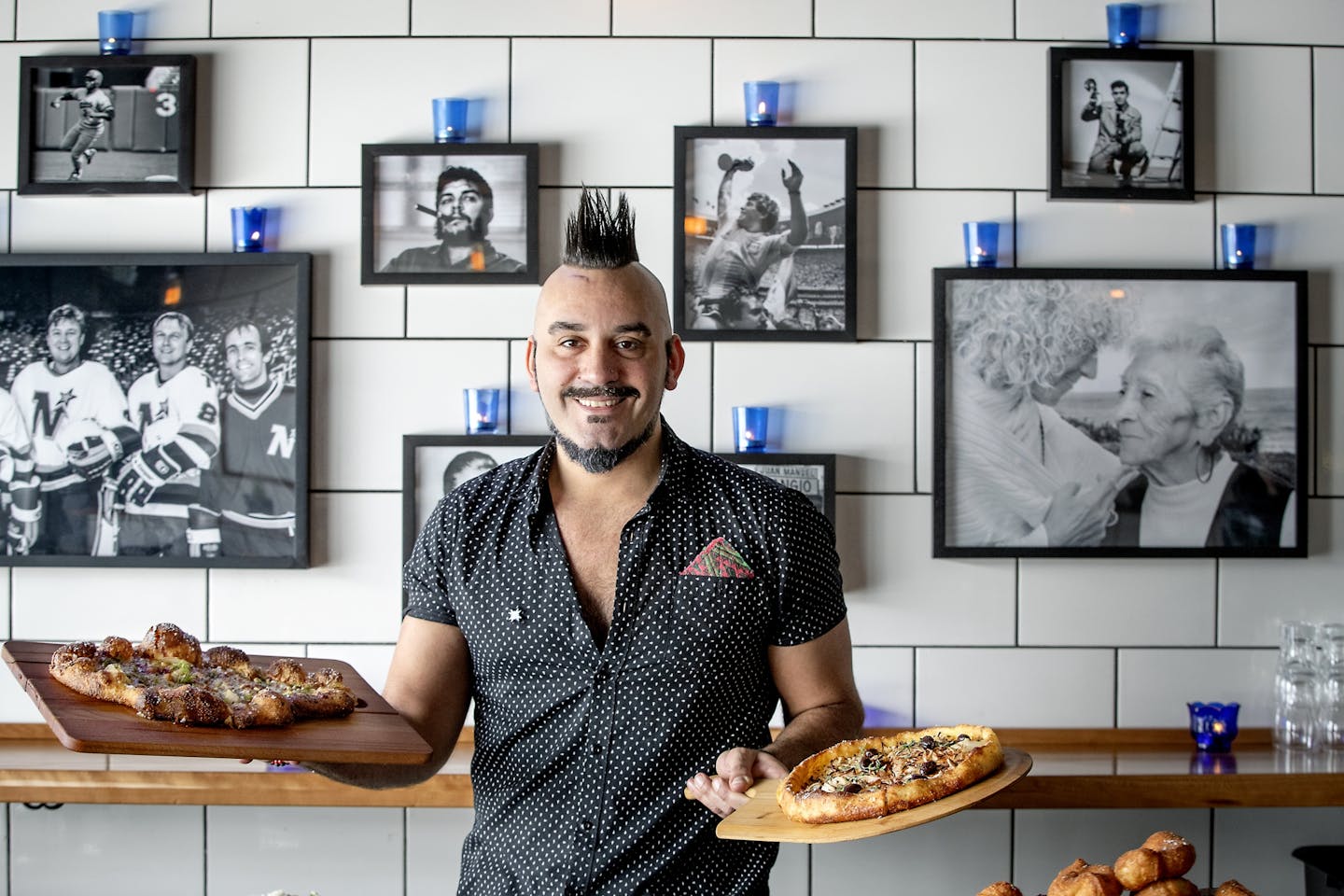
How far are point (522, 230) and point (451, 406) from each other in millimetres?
383

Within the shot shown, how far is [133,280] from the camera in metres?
2.51

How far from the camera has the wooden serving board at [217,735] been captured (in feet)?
4.40

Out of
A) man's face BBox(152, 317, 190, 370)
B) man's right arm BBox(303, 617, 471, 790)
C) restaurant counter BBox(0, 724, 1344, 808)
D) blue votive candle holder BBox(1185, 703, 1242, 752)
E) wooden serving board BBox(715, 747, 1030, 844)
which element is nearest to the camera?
wooden serving board BBox(715, 747, 1030, 844)

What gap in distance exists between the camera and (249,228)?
97.3 inches

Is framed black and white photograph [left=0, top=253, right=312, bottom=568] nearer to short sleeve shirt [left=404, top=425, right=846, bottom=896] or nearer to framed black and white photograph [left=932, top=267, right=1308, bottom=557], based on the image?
short sleeve shirt [left=404, top=425, right=846, bottom=896]

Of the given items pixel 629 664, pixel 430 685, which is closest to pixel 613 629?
pixel 629 664

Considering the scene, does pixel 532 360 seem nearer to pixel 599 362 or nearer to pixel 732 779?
pixel 599 362

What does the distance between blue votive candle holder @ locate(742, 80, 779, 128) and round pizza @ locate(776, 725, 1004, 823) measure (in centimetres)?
131

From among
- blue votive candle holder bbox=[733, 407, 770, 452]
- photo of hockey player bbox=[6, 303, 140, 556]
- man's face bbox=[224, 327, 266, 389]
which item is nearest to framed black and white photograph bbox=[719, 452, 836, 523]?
blue votive candle holder bbox=[733, 407, 770, 452]

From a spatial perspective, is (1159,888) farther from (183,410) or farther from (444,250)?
(183,410)

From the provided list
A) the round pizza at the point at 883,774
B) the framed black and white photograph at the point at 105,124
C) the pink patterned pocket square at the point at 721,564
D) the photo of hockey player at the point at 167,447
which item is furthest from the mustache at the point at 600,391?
the framed black and white photograph at the point at 105,124

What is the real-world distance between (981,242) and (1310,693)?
111 centimetres

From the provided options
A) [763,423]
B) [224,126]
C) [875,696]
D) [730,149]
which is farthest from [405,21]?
[875,696]

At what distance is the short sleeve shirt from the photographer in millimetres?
1588
